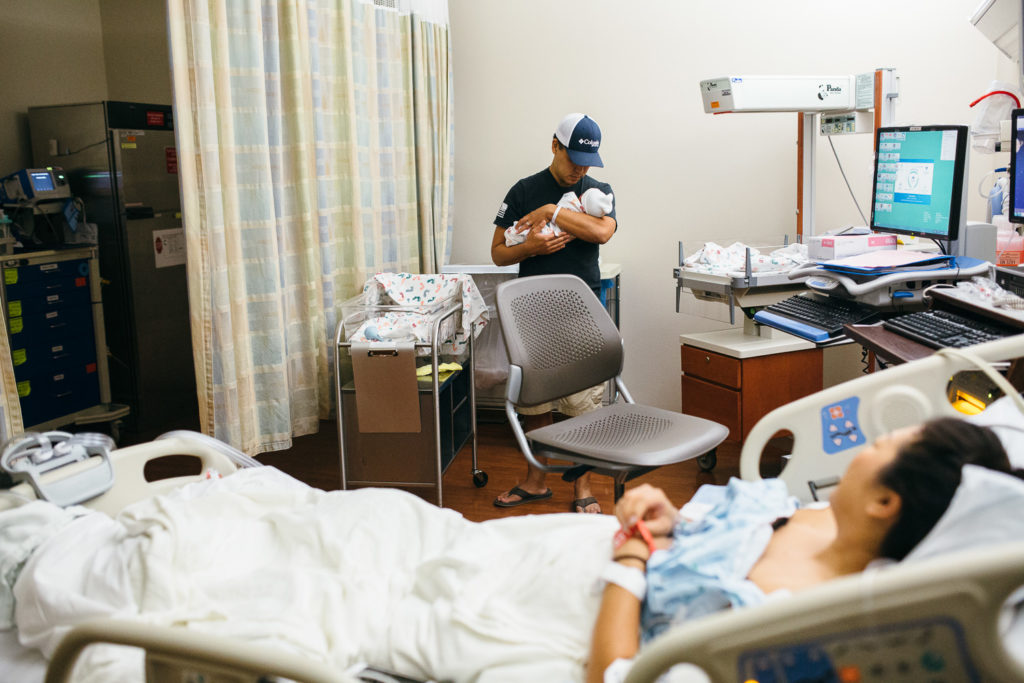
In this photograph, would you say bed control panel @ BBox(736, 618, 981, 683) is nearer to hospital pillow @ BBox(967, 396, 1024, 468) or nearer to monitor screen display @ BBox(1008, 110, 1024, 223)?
hospital pillow @ BBox(967, 396, 1024, 468)

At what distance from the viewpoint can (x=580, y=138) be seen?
10.5ft

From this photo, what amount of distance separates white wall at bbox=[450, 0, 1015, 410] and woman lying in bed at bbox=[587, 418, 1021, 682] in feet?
9.50

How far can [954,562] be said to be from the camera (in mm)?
791

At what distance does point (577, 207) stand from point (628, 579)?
223cm

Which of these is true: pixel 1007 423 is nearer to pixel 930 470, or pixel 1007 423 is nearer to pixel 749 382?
pixel 930 470

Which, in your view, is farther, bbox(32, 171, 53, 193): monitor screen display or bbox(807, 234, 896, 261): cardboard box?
bbox(32, 171, 53, 193): monitor screen display

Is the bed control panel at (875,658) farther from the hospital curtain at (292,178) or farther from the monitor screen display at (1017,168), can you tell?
the hospital curtain at (292,178)

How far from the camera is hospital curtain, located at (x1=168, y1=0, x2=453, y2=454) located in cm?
284

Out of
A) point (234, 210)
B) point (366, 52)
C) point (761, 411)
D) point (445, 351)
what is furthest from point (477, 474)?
point (366, 52)

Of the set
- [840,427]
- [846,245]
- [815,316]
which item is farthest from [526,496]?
[840,427]

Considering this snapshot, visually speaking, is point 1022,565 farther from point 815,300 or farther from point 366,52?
point 366,52

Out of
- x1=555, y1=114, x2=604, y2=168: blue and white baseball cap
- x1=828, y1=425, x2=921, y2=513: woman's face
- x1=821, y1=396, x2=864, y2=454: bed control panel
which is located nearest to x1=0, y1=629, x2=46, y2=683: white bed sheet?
x1=828, y1=425, x2=921, y2=513: woman's face

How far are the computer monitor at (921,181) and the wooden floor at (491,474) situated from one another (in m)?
1.26

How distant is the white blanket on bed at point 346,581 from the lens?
1.32 meters
